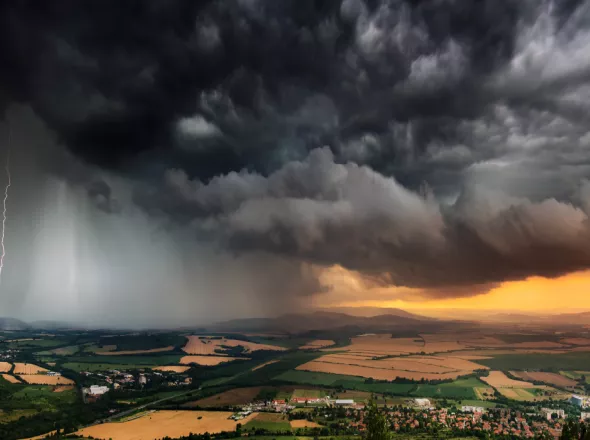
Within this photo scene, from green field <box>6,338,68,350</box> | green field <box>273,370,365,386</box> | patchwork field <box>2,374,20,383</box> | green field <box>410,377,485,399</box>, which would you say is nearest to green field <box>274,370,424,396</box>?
green field <box>273,370,365,386</box>

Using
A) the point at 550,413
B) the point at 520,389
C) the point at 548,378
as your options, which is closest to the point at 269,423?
the point at 550,413

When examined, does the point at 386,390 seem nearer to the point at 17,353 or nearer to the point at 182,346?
the point at 182,346

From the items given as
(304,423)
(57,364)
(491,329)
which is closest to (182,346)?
(57,364)

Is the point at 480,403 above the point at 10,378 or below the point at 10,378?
below

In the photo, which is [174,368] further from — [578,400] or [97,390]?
[578,400]

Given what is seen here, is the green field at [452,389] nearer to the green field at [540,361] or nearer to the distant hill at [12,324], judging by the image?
the green field at [540,361]

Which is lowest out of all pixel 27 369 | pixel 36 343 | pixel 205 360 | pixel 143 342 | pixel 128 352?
pixel 205 360
